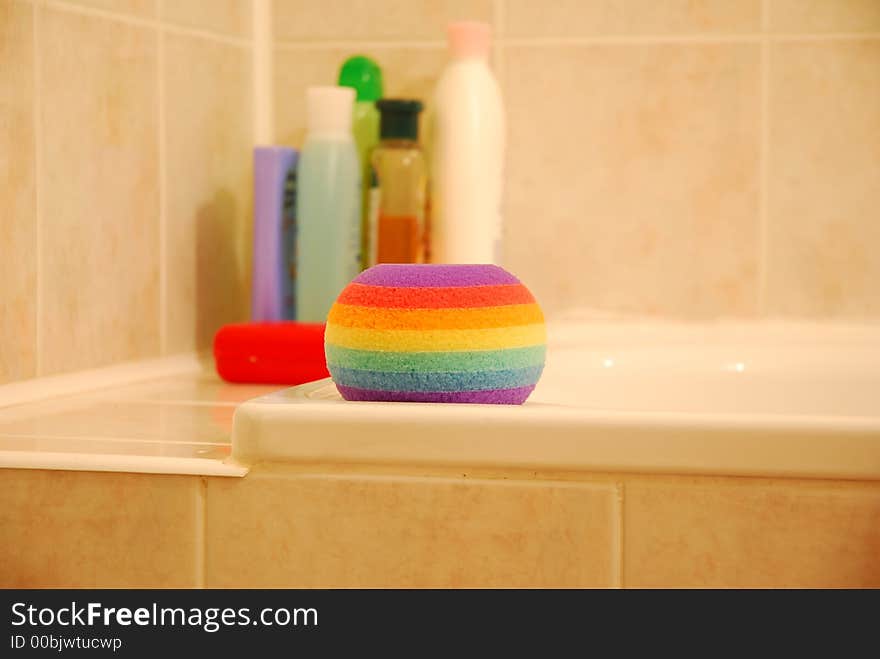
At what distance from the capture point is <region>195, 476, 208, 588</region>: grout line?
1.81 feet

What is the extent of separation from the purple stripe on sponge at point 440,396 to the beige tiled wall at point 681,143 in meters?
0.55

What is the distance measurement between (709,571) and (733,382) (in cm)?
48

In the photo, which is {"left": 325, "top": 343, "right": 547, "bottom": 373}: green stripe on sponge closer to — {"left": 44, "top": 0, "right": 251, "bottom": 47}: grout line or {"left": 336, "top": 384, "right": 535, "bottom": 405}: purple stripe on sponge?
{"left": 336, "top": 384, "right": 535, "bottom": 405}: purple stripe on sponge

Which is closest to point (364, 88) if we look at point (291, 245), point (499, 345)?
point (291, 245)

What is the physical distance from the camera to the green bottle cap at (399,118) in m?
1.01

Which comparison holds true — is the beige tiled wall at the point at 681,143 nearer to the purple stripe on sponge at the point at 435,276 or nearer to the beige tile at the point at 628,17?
the beige tile at the point at 628,17

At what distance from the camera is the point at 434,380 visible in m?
0.56

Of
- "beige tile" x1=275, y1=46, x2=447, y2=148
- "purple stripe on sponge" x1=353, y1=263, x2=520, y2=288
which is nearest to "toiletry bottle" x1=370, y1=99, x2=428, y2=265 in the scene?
"beige tile" x1=275, y1=46, x2=447, y2=148

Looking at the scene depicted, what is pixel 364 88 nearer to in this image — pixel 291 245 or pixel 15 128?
pixel 291 245

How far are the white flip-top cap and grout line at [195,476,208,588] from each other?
0.52 metres

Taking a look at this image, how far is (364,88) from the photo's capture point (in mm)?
1085

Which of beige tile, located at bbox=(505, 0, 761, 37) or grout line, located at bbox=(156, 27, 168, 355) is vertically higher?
beige tile, located at bbox=(505, 0, 761, 37)

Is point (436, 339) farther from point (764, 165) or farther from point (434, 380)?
point (764, 165)
